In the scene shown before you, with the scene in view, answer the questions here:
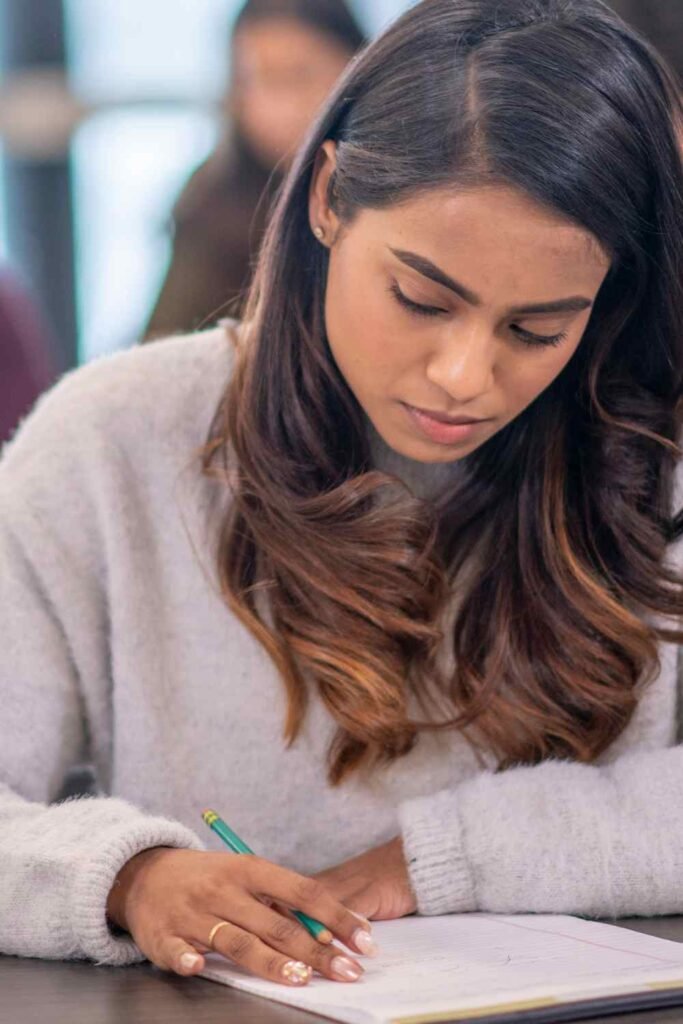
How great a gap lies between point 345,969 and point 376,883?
0.23 m

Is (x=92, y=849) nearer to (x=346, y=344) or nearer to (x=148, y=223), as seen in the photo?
(x=346, y=344)

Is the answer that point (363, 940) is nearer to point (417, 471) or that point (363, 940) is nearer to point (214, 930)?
point (214, 930)

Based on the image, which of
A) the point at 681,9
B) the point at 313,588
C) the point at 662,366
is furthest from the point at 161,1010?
the point at 681,9

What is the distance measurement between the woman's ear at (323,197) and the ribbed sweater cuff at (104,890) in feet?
1.59

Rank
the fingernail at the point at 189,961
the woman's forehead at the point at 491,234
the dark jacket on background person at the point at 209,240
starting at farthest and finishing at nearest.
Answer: the dark jacket on background person at the point at 209,240 < the woman's forehead at the point at 491,234 < the fingernail at the point at 189,961

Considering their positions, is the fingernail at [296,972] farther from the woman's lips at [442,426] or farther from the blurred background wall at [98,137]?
the blurred background wall at [98,137]

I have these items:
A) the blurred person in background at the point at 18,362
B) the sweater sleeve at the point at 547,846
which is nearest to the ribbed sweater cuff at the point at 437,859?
the sweater sleeve at the point at 547,846

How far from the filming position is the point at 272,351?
1.31 meters

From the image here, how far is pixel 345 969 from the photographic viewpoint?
0.95m

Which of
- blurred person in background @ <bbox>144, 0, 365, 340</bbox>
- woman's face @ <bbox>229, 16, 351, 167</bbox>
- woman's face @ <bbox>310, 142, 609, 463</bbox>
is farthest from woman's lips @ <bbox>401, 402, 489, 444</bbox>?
woman's face @ <bbox>229, 16, 351, 167</bbox>

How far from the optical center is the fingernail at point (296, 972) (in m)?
0.94

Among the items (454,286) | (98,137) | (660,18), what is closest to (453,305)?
(454,286)

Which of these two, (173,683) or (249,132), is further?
(249,132)

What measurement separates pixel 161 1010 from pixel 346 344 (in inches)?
21.1
